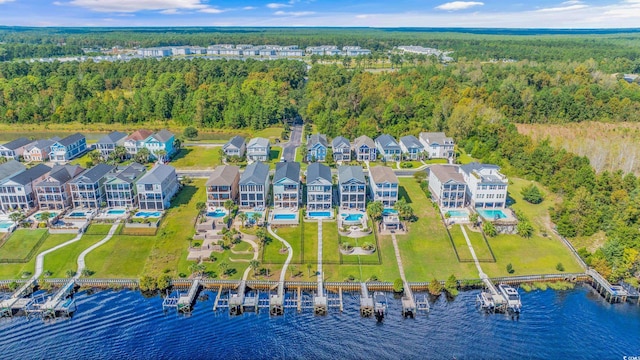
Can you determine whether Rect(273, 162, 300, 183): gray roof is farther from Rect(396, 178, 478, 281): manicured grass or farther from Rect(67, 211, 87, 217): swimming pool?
Rect(67, 211, 87, 217): swimming pool

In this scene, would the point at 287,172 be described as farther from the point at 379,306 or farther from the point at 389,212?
the point at 379,306

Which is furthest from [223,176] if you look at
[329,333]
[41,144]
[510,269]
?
[41,144]

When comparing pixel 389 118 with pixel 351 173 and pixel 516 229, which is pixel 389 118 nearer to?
pixel 351 173

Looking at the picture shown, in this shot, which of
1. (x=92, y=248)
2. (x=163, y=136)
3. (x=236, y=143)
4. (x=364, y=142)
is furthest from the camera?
(x=163, y=136)

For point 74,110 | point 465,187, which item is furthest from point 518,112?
point 74,110

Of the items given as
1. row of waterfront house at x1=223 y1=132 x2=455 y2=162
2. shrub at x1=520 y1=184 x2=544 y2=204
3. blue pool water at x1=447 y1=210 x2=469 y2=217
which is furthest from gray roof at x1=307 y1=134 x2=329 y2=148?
shrub at x1=520 y1=184 x2=544 y2=204

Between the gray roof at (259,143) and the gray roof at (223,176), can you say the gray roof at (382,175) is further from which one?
the gray roof at (259,143)
